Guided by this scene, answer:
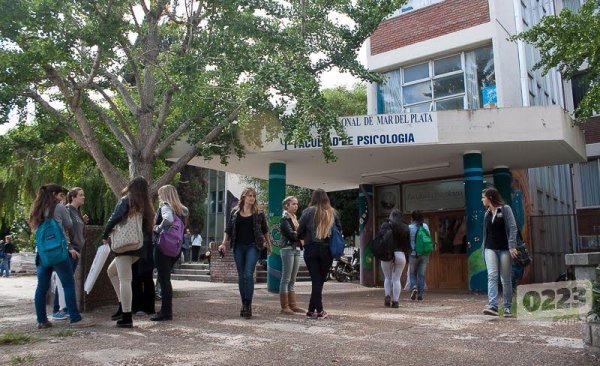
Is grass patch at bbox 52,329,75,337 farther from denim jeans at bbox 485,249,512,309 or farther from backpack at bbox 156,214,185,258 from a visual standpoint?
denim jeans at bbox 485,249,512,309

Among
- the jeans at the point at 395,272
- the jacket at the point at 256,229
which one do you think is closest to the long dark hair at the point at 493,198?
the jeans at the point at 395,272

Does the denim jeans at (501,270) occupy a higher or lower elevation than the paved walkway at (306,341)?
higher

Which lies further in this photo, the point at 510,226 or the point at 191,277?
the point at 191,277

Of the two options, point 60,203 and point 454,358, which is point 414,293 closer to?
point 454,358

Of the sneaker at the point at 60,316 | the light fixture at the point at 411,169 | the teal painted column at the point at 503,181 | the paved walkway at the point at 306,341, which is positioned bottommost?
the paved walkway at the point at 306,341

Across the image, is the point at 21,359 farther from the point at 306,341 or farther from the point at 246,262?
the point at 246,262

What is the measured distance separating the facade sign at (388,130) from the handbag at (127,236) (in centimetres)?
652

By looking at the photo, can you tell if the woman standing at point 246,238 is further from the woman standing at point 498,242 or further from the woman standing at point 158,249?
the woman standing at point 498,242

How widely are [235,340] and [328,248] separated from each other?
2263 millimetres

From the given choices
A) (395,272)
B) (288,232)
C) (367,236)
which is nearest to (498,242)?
(395,272)

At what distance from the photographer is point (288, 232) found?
298 inches

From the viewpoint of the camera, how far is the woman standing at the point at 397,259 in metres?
9.04

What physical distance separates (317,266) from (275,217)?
6.63m

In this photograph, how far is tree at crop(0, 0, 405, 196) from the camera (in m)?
9.66
